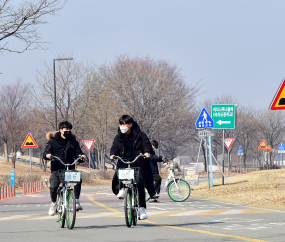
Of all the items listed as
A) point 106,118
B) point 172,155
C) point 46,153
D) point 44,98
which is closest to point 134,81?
point 106,118

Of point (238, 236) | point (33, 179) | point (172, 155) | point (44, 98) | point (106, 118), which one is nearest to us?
point (238, 236)

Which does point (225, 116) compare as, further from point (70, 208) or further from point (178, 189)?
point (70, 208)

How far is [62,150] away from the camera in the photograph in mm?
9727

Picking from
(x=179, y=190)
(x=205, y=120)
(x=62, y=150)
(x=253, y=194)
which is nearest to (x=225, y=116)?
(x=205, y=120)

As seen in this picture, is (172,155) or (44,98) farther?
(172,155)

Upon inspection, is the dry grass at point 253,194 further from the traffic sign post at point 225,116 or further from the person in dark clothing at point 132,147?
the person in dark clothing at point 132,147

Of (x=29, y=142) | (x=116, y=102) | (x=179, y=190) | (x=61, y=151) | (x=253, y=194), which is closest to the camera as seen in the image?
(x=61, y=151)

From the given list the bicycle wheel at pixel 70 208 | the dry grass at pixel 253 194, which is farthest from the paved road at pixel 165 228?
the dry grass at pixel 253 194

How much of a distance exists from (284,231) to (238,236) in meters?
1.01

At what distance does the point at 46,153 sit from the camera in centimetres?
954

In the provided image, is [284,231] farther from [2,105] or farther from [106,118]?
[2,105]

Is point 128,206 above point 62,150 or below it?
below

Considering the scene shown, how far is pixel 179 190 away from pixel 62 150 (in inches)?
304

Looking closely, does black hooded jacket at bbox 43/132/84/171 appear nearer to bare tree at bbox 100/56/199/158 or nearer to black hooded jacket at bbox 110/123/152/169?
black hooded jacket at bbox 110/123/152/169
